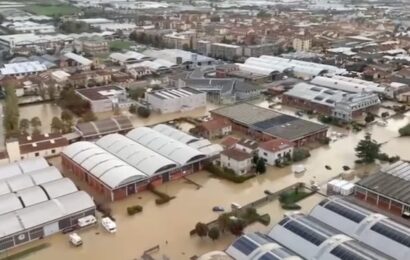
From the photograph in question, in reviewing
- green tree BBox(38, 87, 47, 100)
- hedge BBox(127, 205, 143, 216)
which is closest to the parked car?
hedge BBox(127, 205, 143, 216)

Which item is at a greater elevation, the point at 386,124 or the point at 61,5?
the point at 61,5

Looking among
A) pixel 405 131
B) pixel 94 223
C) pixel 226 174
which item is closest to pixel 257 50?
pixel 405 131

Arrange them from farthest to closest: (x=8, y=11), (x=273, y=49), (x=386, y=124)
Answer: (x=8, y=11), (x=273, y=49), (x=386, y=124)

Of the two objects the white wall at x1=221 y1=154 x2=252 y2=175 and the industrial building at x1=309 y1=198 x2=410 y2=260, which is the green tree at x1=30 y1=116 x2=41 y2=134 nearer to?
the white wall at x1=221 y1=154 x2=252 y2=175

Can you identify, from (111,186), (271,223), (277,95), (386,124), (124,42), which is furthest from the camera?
(124,42)

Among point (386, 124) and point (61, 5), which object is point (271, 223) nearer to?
point (386, 124)

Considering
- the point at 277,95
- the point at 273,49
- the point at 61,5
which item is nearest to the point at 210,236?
the point at 277,95

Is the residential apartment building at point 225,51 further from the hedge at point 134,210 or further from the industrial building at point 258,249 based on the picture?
the industrial building at point 258,249
